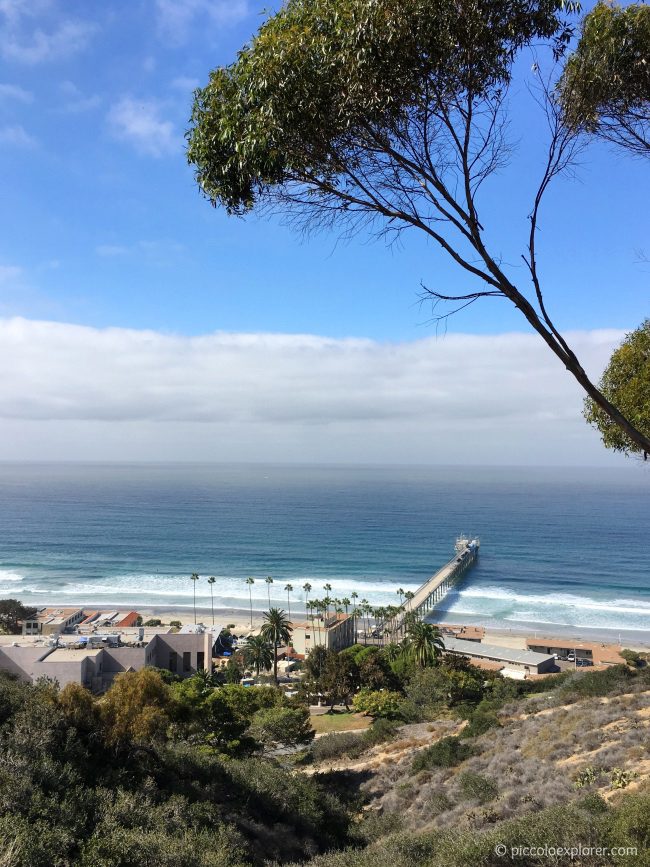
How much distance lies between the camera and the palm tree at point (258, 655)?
39750 mm

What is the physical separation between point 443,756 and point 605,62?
16.5 m

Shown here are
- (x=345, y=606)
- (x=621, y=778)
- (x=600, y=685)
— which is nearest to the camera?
(x=621, y=778)

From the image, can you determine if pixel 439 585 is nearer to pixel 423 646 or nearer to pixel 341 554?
pixel 341 554

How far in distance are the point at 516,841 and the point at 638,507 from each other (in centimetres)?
14026

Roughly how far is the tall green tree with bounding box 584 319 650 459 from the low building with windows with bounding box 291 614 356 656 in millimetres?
39519

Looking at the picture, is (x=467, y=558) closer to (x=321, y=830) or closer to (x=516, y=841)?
(x=321, y=830)

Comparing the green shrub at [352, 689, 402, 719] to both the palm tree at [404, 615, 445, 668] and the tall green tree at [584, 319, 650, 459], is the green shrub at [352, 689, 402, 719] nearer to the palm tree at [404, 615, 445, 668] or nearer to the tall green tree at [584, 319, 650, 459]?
the palm tree at [404, 615, 445, 668]

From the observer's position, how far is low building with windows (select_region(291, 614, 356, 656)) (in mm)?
45562

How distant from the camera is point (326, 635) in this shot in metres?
45.7

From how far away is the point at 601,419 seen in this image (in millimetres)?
9594

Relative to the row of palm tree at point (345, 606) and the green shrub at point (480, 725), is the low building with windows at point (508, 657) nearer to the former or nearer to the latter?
the row of palm tree at point (345, 606)

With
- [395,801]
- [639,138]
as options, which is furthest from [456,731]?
[639,138]

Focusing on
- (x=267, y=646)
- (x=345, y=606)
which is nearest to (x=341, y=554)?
(x=345, y=606)

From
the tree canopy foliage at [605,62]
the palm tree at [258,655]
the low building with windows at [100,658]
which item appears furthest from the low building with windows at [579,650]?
the tree canopy foliage at [605,62]
